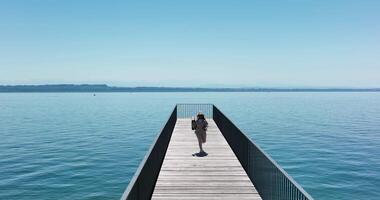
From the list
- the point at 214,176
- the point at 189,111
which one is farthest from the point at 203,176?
the point at 189,111

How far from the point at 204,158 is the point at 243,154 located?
2.53 m

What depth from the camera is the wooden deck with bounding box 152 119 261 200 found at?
9578 millimetres

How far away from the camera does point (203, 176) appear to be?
11383 mm

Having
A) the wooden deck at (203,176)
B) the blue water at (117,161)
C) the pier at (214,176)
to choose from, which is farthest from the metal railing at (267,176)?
the blue water at (117,161)

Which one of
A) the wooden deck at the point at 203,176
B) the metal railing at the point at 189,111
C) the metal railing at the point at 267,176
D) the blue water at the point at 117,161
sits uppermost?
the metal railing at the point at 267,176

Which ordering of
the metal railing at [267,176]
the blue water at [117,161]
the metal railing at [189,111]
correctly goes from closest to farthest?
the metal railing at [267,176], the blue water at [117,161], the metal railing at [189,111]

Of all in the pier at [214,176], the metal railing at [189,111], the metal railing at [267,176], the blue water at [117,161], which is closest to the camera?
the metal railing at [267,176]

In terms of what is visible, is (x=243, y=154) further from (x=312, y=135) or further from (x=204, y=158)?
(x=312, y=135)

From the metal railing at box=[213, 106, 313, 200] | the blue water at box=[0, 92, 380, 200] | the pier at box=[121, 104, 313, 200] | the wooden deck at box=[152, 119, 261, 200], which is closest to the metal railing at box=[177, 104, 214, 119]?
the blue water at box=[0, 92, 380, 200]

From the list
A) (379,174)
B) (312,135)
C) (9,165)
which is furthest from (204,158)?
(312,135)

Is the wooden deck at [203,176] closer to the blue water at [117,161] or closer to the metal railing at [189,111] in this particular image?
the blue water at [117,161]

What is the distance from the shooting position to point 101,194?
19219 mm

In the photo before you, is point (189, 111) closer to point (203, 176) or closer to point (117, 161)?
point (117, 161)

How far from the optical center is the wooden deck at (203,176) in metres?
9.58
